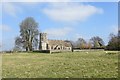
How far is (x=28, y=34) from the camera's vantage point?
91.6 meters

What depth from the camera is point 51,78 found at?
490 inches

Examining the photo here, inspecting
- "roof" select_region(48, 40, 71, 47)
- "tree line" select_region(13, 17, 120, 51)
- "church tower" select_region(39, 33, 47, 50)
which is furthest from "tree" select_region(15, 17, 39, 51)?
"roof" select_region(48, 40, 71, 47)

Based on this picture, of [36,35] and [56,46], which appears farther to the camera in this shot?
[56,46]

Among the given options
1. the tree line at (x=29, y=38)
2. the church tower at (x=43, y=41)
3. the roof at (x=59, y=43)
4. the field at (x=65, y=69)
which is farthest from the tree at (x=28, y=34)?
the field at (x=65, y=69)

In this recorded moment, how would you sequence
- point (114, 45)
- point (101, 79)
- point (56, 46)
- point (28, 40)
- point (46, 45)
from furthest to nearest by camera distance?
point (56, 46) → point (46, 45) → point (28, 40) → point (114, 45) → point (101, 79)

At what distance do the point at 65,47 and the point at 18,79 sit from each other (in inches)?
4711

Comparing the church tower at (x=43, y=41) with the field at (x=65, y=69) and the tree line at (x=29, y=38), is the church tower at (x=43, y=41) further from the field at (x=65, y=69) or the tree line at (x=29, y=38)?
the field at (x=65, y=69)

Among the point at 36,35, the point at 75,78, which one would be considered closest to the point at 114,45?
the point at 36,35

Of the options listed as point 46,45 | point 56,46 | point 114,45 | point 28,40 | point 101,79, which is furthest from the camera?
point 56,46

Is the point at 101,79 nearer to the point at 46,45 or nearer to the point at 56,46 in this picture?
the point at 46,45

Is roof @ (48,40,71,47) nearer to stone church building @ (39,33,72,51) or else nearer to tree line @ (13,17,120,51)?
stone church building @ (39,33,72,51)

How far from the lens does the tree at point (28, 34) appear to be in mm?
90000

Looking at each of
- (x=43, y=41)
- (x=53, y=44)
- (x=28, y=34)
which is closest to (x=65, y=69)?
(x=28, y=34)

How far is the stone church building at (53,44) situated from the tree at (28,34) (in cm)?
1516
